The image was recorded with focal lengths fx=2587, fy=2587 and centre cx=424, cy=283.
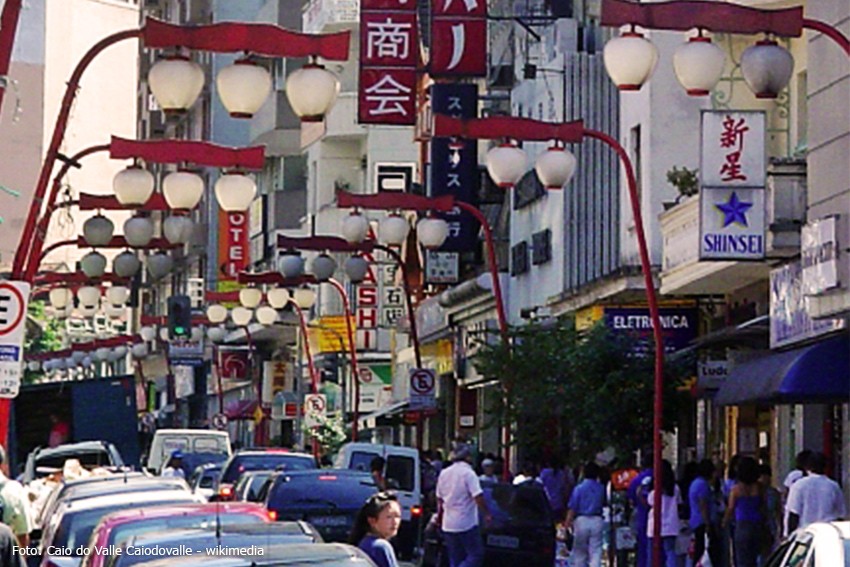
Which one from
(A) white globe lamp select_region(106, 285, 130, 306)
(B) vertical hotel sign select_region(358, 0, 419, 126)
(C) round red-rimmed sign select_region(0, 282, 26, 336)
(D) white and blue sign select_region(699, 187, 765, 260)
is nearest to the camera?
(C) round red-rimmed sign select_region(0, 282, 26, 336)

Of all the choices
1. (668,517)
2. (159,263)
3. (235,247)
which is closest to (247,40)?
(668,517)

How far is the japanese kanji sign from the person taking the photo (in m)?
46.8

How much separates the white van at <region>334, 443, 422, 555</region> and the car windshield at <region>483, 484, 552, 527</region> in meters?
5.57

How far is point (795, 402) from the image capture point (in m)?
27.0

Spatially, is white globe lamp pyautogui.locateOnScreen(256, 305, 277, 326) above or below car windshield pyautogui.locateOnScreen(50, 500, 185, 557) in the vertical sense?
above

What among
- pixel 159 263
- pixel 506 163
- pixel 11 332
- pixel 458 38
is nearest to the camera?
pixel 11 332

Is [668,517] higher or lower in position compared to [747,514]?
lower

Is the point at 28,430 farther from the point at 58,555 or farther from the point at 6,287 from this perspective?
the point at 58,555

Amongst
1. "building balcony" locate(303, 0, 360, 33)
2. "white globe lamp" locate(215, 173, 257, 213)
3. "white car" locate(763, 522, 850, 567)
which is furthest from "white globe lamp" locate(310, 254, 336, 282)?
"white car" locate(763, 522, 850, 567)

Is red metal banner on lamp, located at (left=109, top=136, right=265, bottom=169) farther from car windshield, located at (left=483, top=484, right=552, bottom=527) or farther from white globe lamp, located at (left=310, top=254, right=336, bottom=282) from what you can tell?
white globe lamp, located at (left=310, top=254, right=336, bottom=282)

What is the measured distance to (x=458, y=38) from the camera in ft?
155

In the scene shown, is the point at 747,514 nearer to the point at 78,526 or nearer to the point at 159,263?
the point at 78,526

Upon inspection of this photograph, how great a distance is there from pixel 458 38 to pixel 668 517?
19680mm

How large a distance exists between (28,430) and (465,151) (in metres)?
10.9
